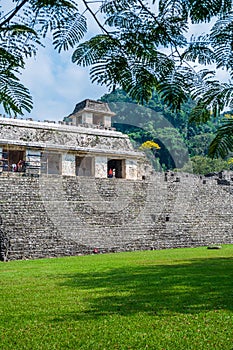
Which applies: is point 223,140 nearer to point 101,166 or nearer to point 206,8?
point 206,8

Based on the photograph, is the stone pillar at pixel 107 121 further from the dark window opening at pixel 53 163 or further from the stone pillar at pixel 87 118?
the dark window opening at pixel 53 163

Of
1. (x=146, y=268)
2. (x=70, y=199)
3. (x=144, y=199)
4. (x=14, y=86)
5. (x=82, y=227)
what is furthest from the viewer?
(x=144, y=199)

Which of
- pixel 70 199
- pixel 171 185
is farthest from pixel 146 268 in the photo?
pixel 171 185

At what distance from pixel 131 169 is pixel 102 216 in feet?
23.0

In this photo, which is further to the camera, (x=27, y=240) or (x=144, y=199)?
(x=144, y=199)

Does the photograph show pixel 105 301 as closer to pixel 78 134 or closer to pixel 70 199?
pixel 70 199

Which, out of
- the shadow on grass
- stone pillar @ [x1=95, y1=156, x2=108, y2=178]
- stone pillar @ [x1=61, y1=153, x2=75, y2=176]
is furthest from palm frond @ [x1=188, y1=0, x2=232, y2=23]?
stone pillar @ [x1=95, y1=156, x2=108, y2=178]

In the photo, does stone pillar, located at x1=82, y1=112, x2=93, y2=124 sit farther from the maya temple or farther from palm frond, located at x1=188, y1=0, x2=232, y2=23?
palm frond, located at x1=188, y1=0, x2=232, y2=23

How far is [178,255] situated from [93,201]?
3.15 metres

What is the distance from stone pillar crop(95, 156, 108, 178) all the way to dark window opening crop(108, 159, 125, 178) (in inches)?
18.3

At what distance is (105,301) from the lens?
441cm

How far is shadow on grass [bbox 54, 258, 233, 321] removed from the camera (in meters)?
4.02

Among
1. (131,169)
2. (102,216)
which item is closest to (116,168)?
(131,169)

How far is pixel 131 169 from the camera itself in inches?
697
